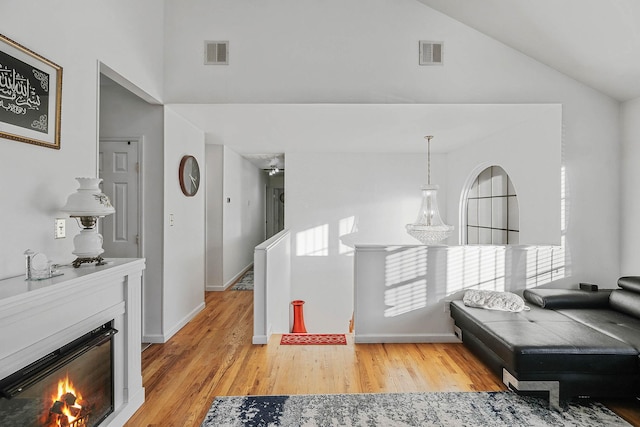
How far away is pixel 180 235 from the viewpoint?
4172mm

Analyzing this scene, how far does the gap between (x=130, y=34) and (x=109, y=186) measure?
151 cm

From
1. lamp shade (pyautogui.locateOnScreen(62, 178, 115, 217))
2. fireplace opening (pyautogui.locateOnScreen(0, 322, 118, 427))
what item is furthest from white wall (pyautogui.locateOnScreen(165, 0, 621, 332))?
fireplace opening (pyautogui.locateOnScreen(0, 322, 118, 427))

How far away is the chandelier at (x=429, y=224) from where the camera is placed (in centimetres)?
498

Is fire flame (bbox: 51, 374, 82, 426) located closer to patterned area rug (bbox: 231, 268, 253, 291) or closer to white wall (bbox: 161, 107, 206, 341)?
white wall (bbox: 161, 107, 206, 341)

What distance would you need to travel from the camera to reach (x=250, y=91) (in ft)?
12.1

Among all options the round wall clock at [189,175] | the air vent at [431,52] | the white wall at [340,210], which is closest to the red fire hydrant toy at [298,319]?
the white wall at [340,210]

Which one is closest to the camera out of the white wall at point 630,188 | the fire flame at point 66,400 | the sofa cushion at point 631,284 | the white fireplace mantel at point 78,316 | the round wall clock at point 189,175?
the white fireplace mantel at point 78,316

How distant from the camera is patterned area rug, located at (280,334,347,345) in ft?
12.0

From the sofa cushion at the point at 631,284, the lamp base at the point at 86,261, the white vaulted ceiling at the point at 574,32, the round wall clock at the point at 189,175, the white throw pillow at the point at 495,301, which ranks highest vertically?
the white vaulted ceiling at the point at 574,32

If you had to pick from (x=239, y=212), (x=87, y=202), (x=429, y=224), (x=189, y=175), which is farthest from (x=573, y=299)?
(x=239, y=212)

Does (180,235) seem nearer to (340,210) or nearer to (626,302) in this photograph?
(340,210)

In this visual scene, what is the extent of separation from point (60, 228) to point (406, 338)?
3.07 metres

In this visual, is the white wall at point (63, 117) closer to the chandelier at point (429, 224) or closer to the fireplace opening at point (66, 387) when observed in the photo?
the fireplace opening at point (66, 387)

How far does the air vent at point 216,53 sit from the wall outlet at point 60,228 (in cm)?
216
